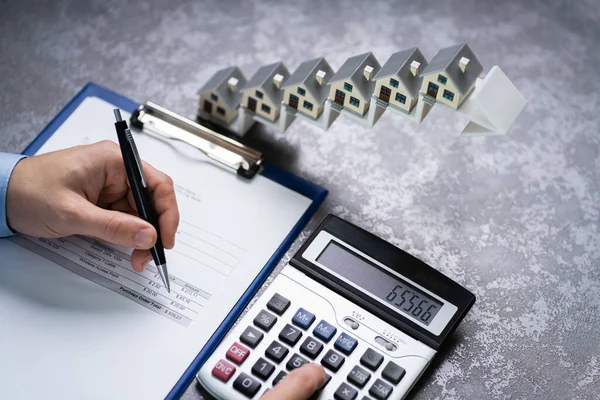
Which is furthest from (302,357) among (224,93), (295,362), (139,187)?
(224,93)

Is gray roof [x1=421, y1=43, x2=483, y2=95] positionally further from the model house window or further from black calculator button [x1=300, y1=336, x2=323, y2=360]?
black calculator button [x1=300, y1=336, x2=323, y2=360]

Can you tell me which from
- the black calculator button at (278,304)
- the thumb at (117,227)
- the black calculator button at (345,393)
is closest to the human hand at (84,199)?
the thumb at (117,227)

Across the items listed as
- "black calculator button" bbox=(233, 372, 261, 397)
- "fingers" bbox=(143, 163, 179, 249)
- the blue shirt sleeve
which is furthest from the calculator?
the blue shirt sleeve

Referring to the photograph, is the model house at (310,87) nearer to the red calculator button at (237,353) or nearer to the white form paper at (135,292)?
the white form paper at (135,292)

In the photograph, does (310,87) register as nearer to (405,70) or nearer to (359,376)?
(405,70)

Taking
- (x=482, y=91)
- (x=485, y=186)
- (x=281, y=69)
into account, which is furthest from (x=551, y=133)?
(x=281, y=69)

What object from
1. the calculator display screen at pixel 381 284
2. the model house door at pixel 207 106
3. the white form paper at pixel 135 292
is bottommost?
the white form paper at pixel 135 292

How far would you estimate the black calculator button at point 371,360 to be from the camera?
74cm

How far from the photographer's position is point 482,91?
78 centimetres

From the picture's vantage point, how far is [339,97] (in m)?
0.85

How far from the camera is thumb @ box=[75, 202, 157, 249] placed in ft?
2.48

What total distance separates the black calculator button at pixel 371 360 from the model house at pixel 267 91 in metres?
0.29

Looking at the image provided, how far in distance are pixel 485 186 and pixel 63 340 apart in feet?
1.62

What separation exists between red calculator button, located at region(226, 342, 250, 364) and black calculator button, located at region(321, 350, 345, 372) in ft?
0.23
